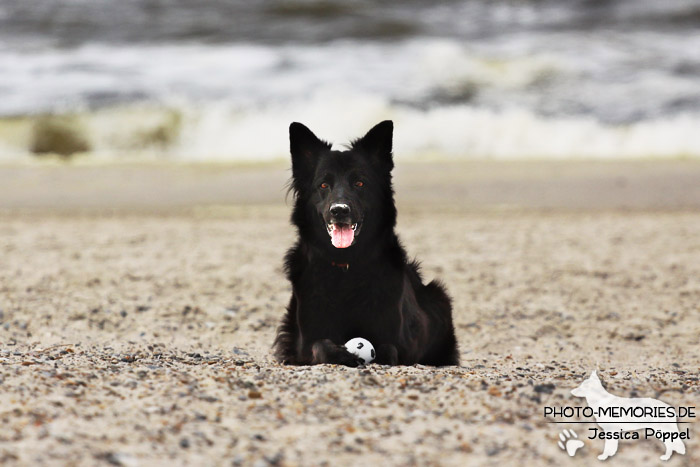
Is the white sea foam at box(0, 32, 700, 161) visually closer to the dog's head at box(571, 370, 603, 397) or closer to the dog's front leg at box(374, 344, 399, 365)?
the dog's front leg at box(374, 344, 399, 365)

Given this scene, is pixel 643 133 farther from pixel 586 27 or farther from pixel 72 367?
pixel 72 367

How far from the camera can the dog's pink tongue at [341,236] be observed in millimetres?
4371

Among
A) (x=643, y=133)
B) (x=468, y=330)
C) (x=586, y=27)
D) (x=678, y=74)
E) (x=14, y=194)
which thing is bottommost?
(x=468, y=330)

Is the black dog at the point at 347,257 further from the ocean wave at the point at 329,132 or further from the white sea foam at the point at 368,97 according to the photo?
the white sea foam at the point at 368,97

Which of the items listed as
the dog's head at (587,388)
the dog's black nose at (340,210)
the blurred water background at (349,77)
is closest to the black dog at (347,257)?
the dog's black nose at (340,210)

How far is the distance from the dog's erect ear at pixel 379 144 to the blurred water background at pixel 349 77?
921 centimetres

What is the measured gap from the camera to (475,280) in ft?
24.2

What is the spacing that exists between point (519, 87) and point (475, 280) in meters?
10.7

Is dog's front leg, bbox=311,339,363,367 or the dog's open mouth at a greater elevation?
the dog's open mouth

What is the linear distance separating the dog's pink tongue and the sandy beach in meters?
0.66

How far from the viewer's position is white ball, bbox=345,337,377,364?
14.4ft

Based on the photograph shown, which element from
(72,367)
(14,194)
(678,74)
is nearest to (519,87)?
(678,74)

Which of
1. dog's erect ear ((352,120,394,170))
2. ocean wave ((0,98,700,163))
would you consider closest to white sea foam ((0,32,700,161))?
ocean wave ((0,98,700,163))

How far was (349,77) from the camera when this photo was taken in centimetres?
1748
